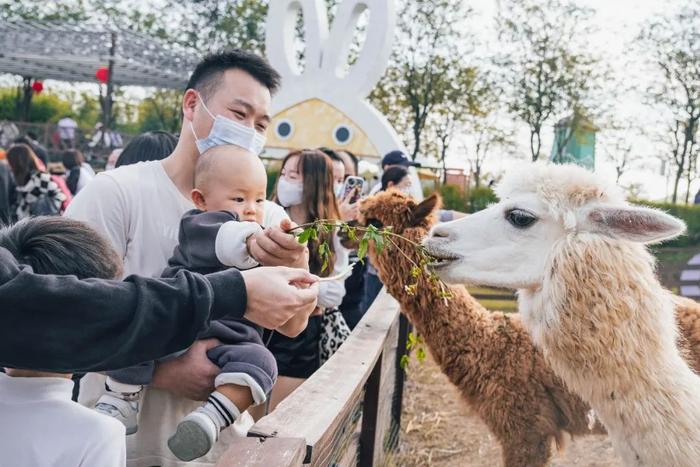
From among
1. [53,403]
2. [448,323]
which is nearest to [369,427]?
[448,323]

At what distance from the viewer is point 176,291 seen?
1313mm

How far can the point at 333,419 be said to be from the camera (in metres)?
1.90

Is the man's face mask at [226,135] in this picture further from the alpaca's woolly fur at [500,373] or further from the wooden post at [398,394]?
the wooden post at [398,394]

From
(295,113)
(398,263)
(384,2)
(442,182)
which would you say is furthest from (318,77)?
(398,263)

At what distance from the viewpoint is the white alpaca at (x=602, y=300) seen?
2.28 meters

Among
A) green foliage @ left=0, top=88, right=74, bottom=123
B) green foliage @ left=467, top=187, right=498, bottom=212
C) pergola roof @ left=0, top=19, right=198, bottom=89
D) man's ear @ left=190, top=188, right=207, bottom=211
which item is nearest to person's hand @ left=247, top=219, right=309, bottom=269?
man's ear @ left=190, top=188, right=207, bottom=211

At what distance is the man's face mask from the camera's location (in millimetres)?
2402

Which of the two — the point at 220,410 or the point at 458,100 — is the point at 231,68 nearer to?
the point at 220,410

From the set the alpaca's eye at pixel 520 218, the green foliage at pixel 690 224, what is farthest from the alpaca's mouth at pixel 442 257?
the green foliage at pixel 690 224

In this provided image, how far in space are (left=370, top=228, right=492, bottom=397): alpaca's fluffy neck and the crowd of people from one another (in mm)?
1122

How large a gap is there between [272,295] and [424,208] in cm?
271

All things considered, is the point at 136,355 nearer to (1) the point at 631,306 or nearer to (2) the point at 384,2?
(1) the point at 631,306

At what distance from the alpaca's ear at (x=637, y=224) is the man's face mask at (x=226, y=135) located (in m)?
1.21

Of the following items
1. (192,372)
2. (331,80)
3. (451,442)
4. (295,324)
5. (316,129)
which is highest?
(331,80)
